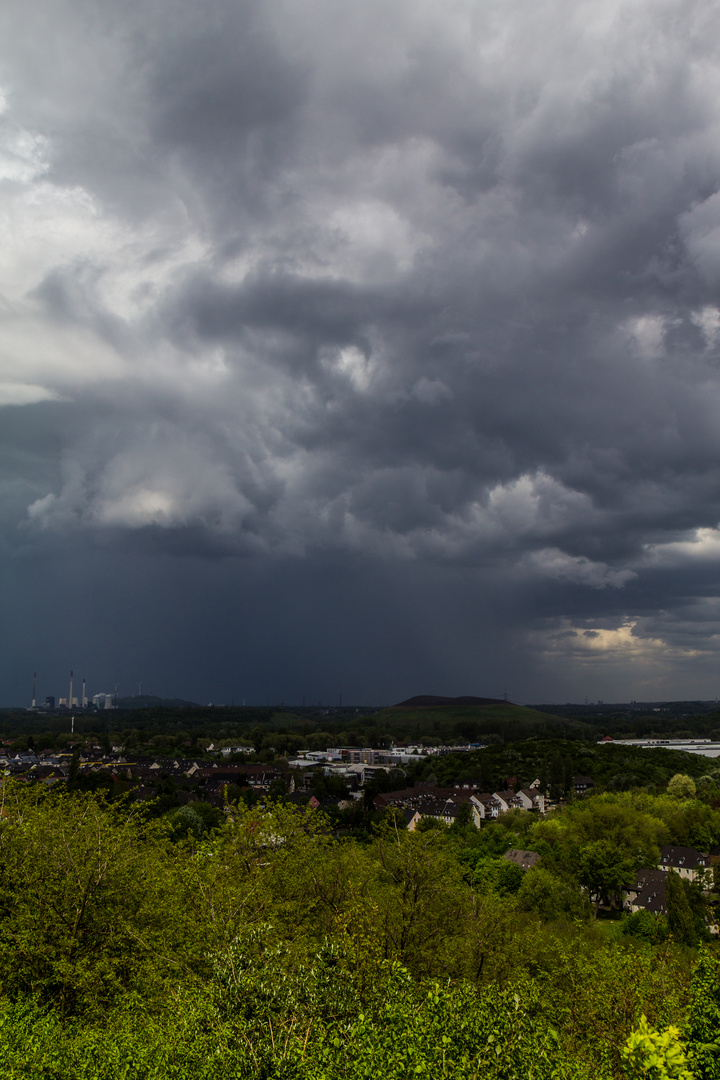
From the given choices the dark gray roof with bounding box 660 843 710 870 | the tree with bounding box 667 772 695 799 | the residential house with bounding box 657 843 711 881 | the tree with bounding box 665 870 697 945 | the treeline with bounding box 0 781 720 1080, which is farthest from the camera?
the tree with bounding box 667 772 695 799

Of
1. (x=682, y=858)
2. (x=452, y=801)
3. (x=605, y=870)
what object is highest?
(x=605, y=870)

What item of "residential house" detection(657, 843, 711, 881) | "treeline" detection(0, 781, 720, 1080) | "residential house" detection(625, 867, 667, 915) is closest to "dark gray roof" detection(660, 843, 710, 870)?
"residential house" detection(657, 843, 711, 881)

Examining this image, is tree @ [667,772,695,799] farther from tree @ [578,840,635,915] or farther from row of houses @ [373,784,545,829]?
tree @ [578,840,635,915]

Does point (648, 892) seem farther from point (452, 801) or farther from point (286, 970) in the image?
point (286, 970)

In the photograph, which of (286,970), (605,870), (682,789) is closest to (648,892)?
(605,870)

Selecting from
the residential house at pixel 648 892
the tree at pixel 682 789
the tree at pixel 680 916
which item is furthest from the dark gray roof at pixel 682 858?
the tree at pixel 682 789

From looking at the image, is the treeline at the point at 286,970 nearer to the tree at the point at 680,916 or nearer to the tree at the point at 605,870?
the tree at the point at 680,916

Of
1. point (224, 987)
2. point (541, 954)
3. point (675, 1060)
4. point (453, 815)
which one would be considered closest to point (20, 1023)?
point (224, 987)

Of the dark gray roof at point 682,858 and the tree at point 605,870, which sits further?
the dark gray roof at point 682,858
